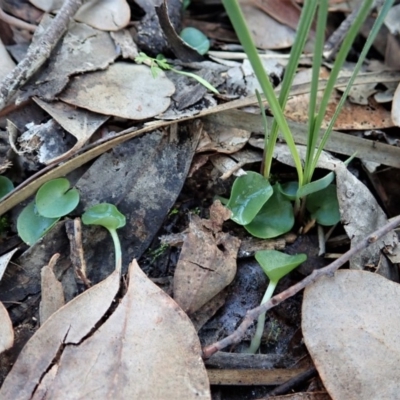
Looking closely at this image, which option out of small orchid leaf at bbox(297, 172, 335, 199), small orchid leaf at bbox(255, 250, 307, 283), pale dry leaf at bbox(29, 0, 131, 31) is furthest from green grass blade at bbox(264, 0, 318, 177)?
pale dry leaf at bbox(29, 0, 131, 31)

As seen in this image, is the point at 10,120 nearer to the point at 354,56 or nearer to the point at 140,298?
the point at 140,298

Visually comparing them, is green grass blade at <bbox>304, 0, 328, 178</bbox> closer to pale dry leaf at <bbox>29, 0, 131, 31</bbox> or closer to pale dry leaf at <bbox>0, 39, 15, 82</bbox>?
pale dry leaf at <bbox>29, 0, 131, 31</bbox>

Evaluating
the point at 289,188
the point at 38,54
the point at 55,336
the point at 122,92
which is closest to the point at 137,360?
the point at 55,336

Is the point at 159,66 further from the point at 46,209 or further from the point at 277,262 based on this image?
the point at 277,262

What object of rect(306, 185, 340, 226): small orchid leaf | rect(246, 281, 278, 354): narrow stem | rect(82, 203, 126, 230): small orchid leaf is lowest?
rect(246, 281, 278, 354): narrow stem

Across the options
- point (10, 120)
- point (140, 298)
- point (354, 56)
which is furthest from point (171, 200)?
point (354, 56)

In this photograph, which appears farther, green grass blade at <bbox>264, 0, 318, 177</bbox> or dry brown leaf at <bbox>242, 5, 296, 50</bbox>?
dry brown leaf at <bbox>242, 5, 296, 50</bbox>

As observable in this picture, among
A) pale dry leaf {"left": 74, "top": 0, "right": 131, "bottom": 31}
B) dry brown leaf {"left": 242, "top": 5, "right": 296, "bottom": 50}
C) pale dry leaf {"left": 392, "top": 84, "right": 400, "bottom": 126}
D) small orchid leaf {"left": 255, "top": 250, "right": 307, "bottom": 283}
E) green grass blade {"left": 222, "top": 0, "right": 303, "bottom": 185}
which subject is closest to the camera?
green grass blade {"left": 222, "top": 0, "right": 303, "bottom": 185}

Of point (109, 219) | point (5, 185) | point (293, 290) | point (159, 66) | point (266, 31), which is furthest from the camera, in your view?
point (266, 31)
